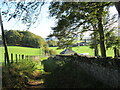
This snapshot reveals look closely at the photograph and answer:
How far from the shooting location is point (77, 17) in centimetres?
1034

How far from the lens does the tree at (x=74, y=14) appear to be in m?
8.29

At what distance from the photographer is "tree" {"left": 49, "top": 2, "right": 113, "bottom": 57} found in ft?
27.2

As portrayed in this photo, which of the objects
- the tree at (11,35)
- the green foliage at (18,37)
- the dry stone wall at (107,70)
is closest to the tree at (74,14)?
the green foliage at (18,37)

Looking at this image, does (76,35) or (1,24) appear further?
(76,35)

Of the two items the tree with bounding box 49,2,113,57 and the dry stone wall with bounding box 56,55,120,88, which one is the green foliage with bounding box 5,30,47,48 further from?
the dry stone wall with bounding box 56,55,120,88

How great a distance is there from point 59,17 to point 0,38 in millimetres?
4809

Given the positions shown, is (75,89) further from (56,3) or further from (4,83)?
(56,3)

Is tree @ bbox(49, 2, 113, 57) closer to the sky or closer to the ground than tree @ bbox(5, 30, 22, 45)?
closer to the sky

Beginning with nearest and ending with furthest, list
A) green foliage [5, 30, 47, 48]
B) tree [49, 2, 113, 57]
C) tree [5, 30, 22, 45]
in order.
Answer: tree [49, 2, 113, 57] → tree [5, 30, 22, 45] → green foliage [5, 30, 47, 48]

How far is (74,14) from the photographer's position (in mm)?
10156

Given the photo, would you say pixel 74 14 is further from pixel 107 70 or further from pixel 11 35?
pixel 107 70

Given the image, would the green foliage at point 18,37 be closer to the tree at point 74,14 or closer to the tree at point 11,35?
the tree at point 11,35

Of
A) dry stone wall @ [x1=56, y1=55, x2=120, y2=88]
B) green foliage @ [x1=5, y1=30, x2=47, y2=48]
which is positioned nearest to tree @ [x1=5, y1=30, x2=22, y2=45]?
green foliage @ [x1=5, y1=30, x2=47, y2=48]

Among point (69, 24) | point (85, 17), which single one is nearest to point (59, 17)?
point (69, 24)
